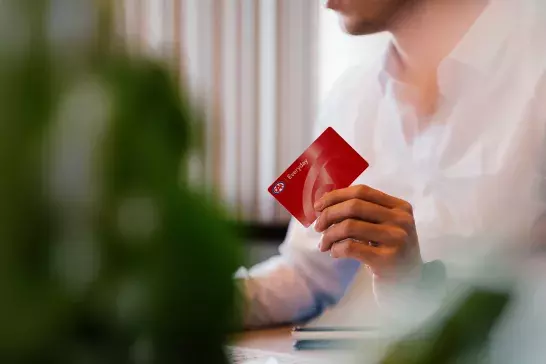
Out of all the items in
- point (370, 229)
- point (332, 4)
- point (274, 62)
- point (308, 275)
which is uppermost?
point (332, 4)

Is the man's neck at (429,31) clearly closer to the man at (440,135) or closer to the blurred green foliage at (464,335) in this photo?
the man at (440,135)

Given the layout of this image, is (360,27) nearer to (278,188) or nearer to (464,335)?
(278,188)

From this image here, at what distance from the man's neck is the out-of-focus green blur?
120 cm

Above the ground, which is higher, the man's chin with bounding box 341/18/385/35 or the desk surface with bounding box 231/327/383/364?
the man's chin with bounding box 341/18/385/35

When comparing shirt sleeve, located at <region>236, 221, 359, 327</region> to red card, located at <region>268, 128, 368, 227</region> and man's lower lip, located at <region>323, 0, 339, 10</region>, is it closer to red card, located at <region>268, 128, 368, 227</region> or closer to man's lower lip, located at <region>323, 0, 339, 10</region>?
red card, located at <region>268, 128, 368, 227</region>

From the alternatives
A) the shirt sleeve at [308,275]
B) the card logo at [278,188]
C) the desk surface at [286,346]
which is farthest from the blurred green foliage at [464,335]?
the shirt sleeve at [308,275]

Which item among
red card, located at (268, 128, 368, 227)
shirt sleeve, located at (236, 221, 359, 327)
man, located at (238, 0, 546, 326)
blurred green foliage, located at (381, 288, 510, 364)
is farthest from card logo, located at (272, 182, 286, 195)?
blurred green foliage, located at (381, 288, 510, 364)

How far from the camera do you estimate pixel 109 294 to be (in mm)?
108

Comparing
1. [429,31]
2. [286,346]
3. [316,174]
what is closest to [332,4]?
[429,31]

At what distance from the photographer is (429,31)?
1.26m

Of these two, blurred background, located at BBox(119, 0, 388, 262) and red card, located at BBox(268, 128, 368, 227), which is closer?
red card, located at BBox(268, 128, 368, 227)

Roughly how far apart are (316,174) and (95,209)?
83cm

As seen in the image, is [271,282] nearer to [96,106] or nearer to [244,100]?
[244,100]

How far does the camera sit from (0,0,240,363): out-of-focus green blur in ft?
0.34
